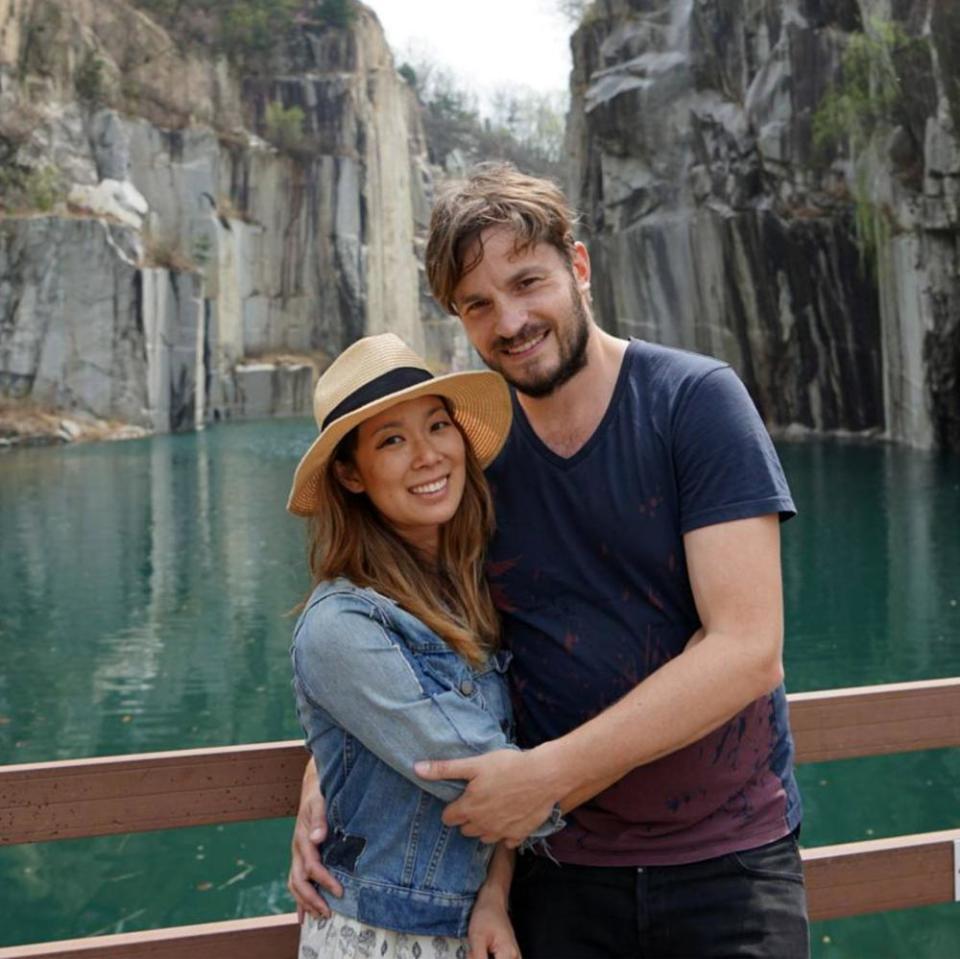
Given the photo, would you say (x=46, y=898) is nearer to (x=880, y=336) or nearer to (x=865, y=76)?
(x=865, y=76)

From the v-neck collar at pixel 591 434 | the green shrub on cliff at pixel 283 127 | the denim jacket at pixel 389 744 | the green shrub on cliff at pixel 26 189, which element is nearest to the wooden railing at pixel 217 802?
the denim jacket at pixel 389 744

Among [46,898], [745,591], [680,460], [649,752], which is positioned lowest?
[46,898]

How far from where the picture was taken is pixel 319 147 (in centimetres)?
5691

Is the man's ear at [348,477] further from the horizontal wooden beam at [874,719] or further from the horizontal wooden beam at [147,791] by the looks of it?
the horizontal wooden beam at [874,719]

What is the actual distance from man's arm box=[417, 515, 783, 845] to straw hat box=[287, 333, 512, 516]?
1.58 feet

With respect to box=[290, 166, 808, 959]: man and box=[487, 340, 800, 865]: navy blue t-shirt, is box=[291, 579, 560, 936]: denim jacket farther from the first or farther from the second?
box=[487, 340, 800, 865]: navy blue t-shirt

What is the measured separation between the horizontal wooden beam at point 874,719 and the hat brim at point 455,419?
84 centimetres

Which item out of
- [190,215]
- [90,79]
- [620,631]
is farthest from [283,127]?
[620,631]

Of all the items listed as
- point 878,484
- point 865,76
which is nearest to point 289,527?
point 878,484

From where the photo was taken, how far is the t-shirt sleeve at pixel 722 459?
191cm

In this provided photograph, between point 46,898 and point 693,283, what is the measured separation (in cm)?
2883

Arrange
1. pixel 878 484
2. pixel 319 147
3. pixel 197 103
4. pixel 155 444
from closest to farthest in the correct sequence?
pixel 878 484 → pixel 155 444 → pixel 197 103 → pixel 319 147

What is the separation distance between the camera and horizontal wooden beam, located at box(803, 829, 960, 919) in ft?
8.04

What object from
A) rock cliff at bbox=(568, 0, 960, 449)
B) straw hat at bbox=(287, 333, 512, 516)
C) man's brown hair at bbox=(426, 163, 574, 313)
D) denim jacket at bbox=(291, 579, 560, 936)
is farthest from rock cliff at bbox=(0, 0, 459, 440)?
denim jacket at bbox=(291, 579, 560, 936)
